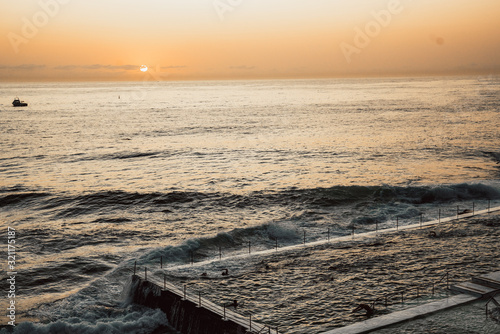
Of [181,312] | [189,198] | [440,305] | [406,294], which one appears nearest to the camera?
[440,305]

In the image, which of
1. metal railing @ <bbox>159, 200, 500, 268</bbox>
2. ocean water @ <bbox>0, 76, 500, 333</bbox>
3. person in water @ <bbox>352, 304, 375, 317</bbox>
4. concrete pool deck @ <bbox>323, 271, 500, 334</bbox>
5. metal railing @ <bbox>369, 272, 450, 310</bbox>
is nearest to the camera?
concrete pool deck @ <bbox>323, 271, 500, 334</bbox>

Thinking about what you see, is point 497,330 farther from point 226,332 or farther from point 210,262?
point 210,262

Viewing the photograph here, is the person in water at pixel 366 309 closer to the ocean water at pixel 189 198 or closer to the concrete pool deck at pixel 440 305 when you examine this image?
the concrete pool deck at pixel 440 305

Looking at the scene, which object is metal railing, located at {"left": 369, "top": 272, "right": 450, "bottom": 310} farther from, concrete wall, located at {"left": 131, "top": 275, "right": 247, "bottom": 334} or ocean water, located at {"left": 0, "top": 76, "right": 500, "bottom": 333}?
→ concrete wall, located at {"left": 131, "top": 275, "right": 247, "bottom": 334}

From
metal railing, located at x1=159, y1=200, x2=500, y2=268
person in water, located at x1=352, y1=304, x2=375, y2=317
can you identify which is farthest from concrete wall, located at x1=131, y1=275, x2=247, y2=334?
person in water, located at x1=352, y1=304, x2=375, y2=317

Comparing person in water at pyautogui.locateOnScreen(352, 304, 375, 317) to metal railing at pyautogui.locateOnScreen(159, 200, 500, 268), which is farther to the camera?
metal railing at pyautogui.locateOnScreen(159, 200, 500, 268)

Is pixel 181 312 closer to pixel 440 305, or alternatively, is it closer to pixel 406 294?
pixel 406 294

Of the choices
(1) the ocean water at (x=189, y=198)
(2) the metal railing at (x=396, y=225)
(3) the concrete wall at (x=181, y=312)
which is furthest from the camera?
(2) the metal railing at (x=396, y=225)

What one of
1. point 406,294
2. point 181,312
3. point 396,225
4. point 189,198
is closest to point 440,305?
point 406,294

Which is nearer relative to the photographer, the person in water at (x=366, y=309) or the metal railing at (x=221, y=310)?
the metal railing at (x=221, y=310)

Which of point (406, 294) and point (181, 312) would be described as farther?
point (406, 294)

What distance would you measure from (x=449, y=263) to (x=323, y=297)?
7150mm

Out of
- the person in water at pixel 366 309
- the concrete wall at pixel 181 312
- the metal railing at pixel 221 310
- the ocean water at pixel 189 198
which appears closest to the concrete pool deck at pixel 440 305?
the person in water at pixel 366 309

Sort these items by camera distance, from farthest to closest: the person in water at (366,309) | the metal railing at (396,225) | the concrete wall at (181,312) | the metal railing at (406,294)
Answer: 1. the metal railing at (396,225)
2. the metal railing at (406,294)
3. the person in water at (366,309)
4. the concrete wall at (181,312)
